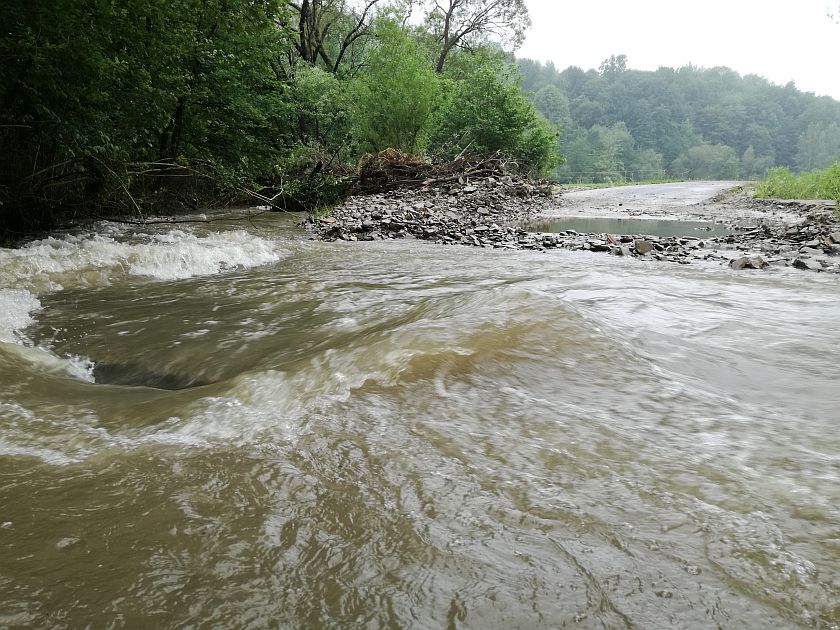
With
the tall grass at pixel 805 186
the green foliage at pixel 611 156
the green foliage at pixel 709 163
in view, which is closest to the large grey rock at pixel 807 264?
the tall grass at pixel 805 186

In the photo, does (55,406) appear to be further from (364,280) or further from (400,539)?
(364,280)

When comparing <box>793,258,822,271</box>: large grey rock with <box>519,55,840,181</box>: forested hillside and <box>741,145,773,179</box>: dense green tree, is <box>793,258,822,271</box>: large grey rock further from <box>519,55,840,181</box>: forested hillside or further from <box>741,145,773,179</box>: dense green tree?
<box>741,145,773,179</box>: dense green tree

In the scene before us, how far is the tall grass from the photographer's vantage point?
1482cm

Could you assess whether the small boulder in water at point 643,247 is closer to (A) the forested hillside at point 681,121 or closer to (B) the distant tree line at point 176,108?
(B) the distant tree line at point 176,108

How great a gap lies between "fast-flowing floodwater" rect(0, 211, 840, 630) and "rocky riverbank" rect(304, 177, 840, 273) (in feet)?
11.3

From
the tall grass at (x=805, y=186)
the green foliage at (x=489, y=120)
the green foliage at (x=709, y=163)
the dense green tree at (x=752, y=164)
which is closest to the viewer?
the tall grass at (x=805, y=186)

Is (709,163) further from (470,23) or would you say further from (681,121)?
(470,23)

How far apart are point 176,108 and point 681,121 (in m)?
110

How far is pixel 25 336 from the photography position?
347cm

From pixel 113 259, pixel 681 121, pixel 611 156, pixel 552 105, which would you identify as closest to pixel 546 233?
pixel 113 259

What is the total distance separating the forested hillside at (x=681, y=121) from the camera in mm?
84375

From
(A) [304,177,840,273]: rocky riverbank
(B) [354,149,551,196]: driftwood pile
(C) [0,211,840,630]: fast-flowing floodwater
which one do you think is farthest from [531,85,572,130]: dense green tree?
(C) [0,211,840,630]: fast-flowing floodwater

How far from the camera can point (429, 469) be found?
5.61 ft

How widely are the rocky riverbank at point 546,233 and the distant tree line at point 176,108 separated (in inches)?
65.7
